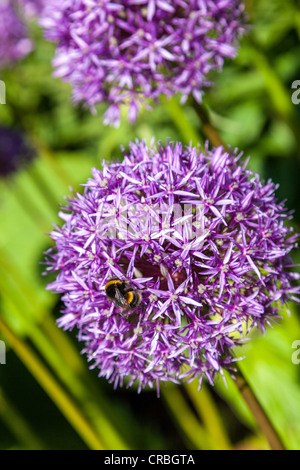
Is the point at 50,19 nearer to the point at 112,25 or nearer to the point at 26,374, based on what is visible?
the point at 112,25

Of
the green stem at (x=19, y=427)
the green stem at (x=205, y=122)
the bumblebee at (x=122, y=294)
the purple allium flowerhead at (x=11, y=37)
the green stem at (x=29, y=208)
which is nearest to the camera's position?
the bumblebee at (x=122, y=294)

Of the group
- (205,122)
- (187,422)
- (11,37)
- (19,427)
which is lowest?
(187,422)

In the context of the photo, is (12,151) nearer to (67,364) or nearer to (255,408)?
(67,364)

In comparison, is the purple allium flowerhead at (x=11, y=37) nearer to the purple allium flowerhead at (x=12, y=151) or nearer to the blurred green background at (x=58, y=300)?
the blurred green background at (x=58, y=300)

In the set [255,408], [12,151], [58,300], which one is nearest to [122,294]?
[255,408]

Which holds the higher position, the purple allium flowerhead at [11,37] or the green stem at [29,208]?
the purple allium flowerhead at [11,37]

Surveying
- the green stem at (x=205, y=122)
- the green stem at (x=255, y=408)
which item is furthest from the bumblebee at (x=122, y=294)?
the green stem at (x=205, y=122)

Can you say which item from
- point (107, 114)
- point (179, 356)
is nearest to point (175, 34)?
point (107, 114)

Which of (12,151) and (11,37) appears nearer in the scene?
(12,151)
